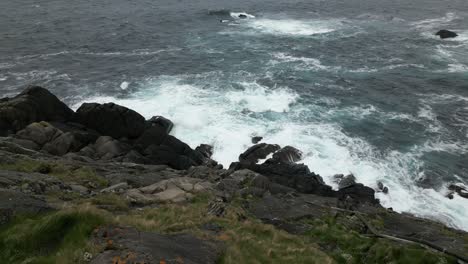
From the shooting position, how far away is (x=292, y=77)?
167 feet

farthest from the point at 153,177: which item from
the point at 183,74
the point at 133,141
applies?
the point at 183,74

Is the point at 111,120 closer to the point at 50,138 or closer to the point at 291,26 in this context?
the point at 50,138

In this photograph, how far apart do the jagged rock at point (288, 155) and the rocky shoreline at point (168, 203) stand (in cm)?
12

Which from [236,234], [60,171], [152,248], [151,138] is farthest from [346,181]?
[152,248]

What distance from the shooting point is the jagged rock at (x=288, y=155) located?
33719mm

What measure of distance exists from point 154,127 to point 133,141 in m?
2.10

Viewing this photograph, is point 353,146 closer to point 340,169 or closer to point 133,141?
point 340,169

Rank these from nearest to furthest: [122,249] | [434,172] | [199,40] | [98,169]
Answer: [122,249] → [98,169] → [434,172] → [199,40]

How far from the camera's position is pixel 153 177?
23000 mm

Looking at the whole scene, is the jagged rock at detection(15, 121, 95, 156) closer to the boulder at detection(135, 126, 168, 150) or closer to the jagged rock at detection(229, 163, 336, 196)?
the boulder at detection(135, 126, 168, 150)

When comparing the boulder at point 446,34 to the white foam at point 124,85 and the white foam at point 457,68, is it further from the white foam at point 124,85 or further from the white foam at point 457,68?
the white foam at point 124,85

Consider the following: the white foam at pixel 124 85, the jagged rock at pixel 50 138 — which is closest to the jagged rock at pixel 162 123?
the jagged rock at pixel 50 138

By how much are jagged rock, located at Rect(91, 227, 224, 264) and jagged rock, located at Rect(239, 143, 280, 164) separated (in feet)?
73.5

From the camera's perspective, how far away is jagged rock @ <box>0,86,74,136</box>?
1188 inches
